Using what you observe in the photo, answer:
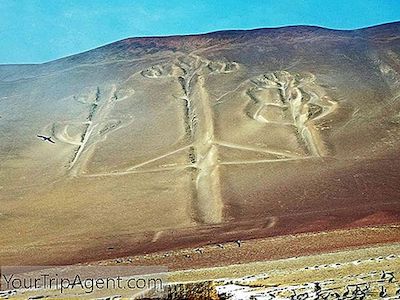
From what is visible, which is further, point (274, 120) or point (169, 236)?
point (274, 120)

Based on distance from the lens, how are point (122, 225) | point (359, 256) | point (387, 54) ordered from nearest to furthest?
point (359, 256) → point (122, 225) → point (387, 54)

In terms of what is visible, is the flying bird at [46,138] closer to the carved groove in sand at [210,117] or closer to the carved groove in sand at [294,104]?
the carved groove in sand at [210,117]

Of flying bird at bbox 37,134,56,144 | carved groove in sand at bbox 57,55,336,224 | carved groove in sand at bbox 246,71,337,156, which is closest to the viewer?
carved groove in sand at bbox 57,55,336,224

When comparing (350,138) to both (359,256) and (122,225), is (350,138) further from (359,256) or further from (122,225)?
(359,256)

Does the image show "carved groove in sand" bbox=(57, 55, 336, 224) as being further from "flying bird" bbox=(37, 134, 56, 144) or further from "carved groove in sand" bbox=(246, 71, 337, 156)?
"flying bird" bbox=(37, 134, 56, 144)

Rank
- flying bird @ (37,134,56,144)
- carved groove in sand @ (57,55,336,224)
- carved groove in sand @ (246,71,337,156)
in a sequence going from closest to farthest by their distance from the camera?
1. carved groove in sand @ (57,55,336,224)
2. carved groove in sand @ (246,71,337,156)
3. flying bird @ (37,134,56,144)

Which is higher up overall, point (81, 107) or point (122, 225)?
point (81, 107)

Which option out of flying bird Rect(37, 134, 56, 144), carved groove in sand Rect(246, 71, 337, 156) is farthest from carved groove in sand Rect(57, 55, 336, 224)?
flying bird Rect(37, 134, 56, 144)

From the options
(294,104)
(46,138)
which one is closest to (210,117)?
(294,104)

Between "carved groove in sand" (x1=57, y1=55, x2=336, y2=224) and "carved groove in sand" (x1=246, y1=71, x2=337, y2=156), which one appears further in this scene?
"carved groove in sand" (x1=246, y1=71, x2=337, y2=156)

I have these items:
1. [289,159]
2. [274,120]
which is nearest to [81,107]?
[274,120]

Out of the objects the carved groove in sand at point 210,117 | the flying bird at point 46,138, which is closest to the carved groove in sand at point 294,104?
the carved groove in sand at point 210,117
